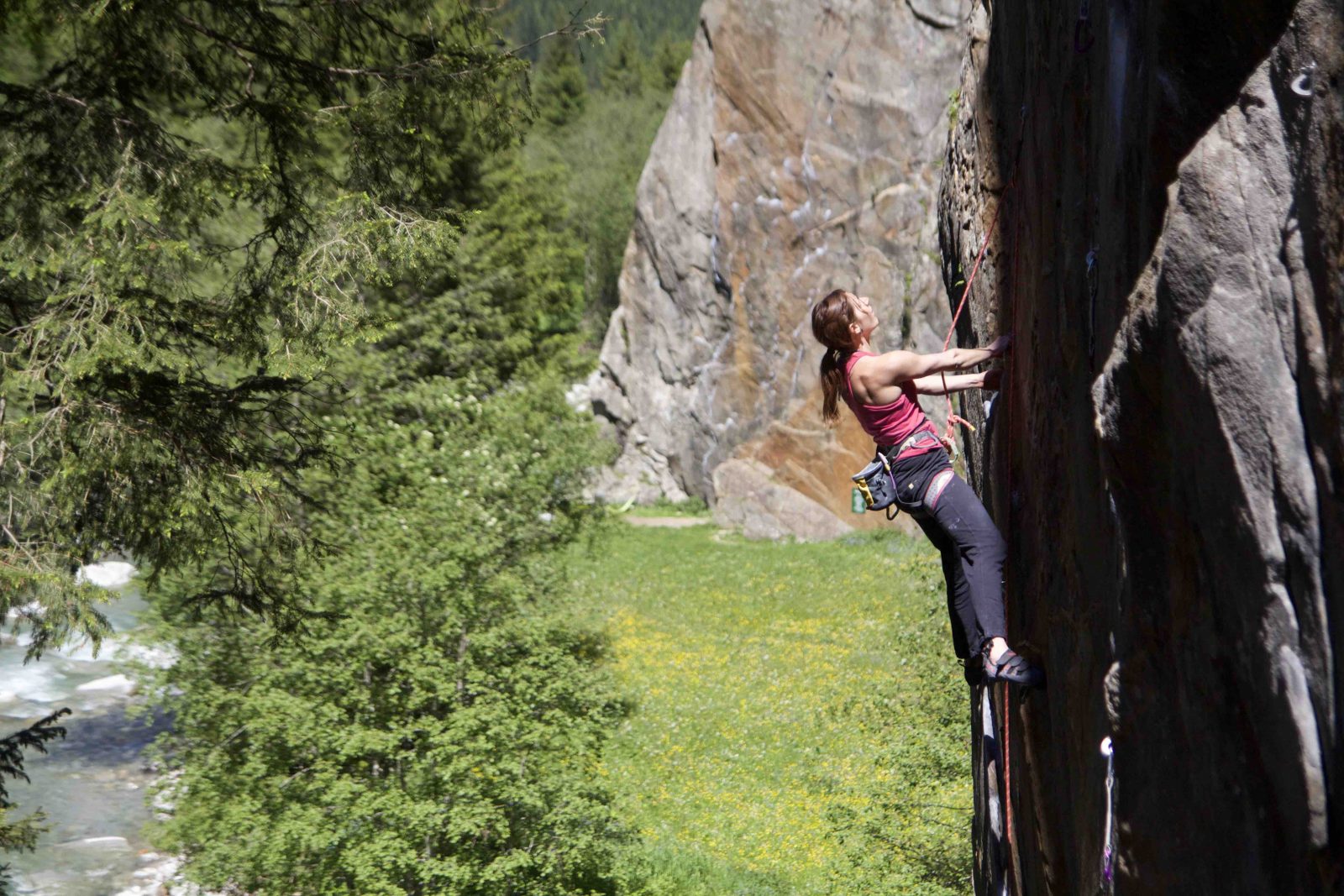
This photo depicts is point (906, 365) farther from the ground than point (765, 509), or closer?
farther from the ground

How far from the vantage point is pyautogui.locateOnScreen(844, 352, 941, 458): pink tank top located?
221 inches

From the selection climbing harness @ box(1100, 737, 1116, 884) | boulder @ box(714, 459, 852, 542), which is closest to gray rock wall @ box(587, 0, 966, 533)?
boulder @ box(714, 459, 852, 542)

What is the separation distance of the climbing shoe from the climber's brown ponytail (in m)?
1.41

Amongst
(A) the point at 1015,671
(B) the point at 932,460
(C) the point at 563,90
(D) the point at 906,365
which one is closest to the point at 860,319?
(D) the point at 906,365

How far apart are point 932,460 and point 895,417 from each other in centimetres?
28

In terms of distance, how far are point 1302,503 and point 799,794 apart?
13.5 metres

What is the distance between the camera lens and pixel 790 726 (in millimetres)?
17766

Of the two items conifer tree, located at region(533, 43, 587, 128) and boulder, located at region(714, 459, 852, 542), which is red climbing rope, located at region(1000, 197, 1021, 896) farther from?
conifer tree, located at region(533, 43, 587, 128)

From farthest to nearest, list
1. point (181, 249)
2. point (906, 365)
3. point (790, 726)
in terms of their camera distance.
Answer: point (790, 726), point (181, 249), point (906, 365)

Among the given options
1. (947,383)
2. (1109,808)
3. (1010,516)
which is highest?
(947,383)

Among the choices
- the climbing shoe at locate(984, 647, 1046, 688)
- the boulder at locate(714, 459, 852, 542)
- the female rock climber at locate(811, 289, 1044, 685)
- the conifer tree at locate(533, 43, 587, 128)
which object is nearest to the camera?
the climbing shoe at locate(984, 647, 1046, 688)

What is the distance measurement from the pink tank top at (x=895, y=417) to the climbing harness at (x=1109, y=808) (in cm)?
203

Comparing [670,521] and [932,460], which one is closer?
[932,460]

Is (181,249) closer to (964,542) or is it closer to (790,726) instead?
(964,542)
